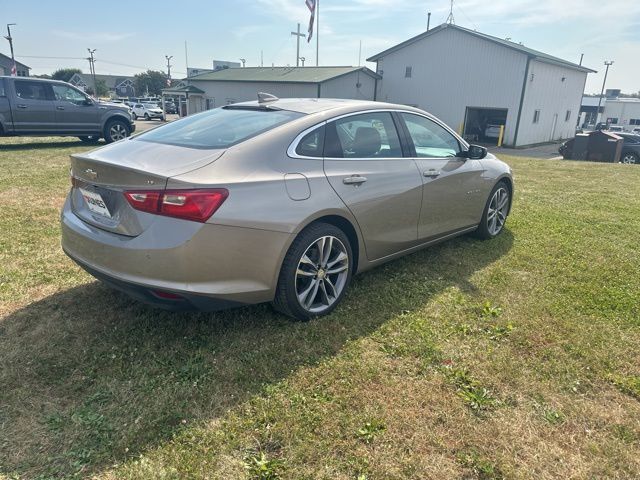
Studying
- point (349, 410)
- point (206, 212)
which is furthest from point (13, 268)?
point (349, 410)

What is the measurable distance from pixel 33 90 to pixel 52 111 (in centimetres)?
68

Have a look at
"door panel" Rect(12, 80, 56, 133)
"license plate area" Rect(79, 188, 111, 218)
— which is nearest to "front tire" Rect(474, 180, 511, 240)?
"license plate area" Rect(79, 188, 111, 218)

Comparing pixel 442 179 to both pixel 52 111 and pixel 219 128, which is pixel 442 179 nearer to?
pixel 219 128

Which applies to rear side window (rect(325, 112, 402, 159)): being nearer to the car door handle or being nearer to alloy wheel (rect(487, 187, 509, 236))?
the car door handle

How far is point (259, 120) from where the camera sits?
11.3 ft

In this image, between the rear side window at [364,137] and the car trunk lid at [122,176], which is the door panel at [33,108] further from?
the rear side window at [364,137]

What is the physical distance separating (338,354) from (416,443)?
2.71 feet

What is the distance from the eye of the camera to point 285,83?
29844mm

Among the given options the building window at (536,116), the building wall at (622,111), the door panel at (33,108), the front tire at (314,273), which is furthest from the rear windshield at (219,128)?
the building wall at (622,111)

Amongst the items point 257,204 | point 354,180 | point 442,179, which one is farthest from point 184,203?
point 442,179

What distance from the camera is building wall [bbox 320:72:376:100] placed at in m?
28.2

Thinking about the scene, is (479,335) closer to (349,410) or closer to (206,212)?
(349,410)

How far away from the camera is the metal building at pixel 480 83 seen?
24828mm

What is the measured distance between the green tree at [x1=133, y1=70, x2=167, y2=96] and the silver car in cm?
8617
